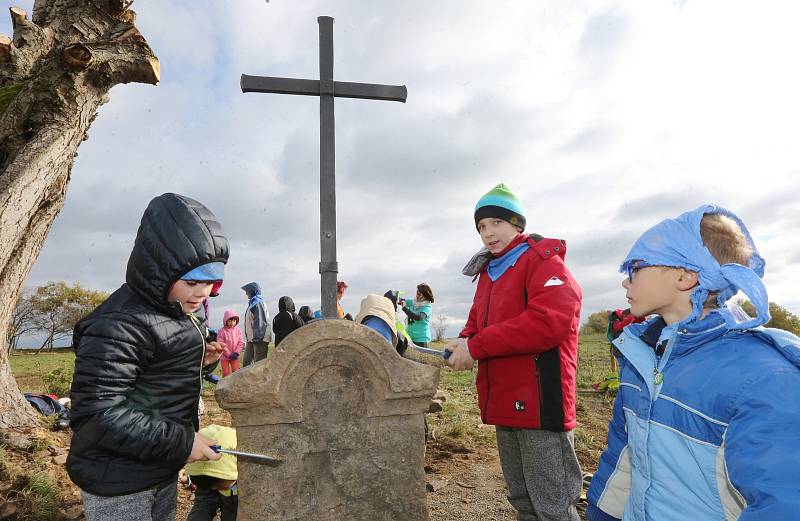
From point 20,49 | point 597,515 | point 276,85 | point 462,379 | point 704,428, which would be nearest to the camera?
point 704,428

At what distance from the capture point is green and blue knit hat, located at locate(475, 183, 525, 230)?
2.56 meters

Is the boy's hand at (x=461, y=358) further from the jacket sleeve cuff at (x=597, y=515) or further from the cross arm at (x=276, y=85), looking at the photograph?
the cross arm at (x=276, y=85)

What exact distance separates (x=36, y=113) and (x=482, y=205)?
14.6 feet

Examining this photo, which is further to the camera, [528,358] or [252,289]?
[252,289]

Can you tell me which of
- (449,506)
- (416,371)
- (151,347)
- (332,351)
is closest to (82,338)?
(151,347)

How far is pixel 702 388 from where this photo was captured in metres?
1.29

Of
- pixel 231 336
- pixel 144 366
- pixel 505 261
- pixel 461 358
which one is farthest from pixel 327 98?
pixel 231 336

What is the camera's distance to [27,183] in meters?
4.23

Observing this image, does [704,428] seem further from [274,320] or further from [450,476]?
[274,320]

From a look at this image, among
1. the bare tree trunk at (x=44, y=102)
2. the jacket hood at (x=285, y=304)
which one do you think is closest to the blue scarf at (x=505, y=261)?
the bare tree trunk at (x=44, y=102)

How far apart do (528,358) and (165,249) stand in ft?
5.63

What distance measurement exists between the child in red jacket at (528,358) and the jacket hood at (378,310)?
1.34ft

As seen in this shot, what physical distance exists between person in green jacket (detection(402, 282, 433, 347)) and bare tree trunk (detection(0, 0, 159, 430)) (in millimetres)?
5388

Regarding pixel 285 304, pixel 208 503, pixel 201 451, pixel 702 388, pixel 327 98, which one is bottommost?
pixel 208 503
